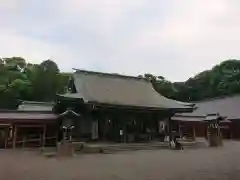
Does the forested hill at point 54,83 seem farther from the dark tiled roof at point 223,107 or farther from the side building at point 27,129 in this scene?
the side building at point 27,129

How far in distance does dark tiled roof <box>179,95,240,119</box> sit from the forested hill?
21.6ft

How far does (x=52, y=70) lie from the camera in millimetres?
48188

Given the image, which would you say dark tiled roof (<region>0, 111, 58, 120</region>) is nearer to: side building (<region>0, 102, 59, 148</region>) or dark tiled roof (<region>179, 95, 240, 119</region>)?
side building (<region>0, 102, 59, 148</region>)

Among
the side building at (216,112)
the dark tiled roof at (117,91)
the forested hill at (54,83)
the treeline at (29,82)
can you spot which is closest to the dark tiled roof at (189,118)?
the side building at (216,112)

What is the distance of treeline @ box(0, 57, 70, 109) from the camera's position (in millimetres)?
39000

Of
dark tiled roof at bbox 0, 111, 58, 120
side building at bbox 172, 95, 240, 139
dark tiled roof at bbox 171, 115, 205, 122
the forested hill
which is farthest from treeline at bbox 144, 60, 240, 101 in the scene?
dark tiled roof at bbox 0, 111, 58, 120

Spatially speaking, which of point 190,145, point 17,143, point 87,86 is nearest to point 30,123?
point 17,143

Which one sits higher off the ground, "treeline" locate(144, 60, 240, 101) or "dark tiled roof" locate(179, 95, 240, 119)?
"treeline" locate(144, 60, 240, 101)

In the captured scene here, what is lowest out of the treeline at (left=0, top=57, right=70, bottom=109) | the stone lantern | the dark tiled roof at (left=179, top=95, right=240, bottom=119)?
the stone lantern

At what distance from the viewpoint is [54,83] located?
4556 centimetres

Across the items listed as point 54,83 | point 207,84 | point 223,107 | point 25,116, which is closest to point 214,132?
point 25,116

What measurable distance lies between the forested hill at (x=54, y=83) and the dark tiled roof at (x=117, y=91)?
605 inches

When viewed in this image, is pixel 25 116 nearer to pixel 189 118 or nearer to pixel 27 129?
pixel 27 129

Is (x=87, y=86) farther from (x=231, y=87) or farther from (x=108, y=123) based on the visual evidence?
(x=231, y=87)
